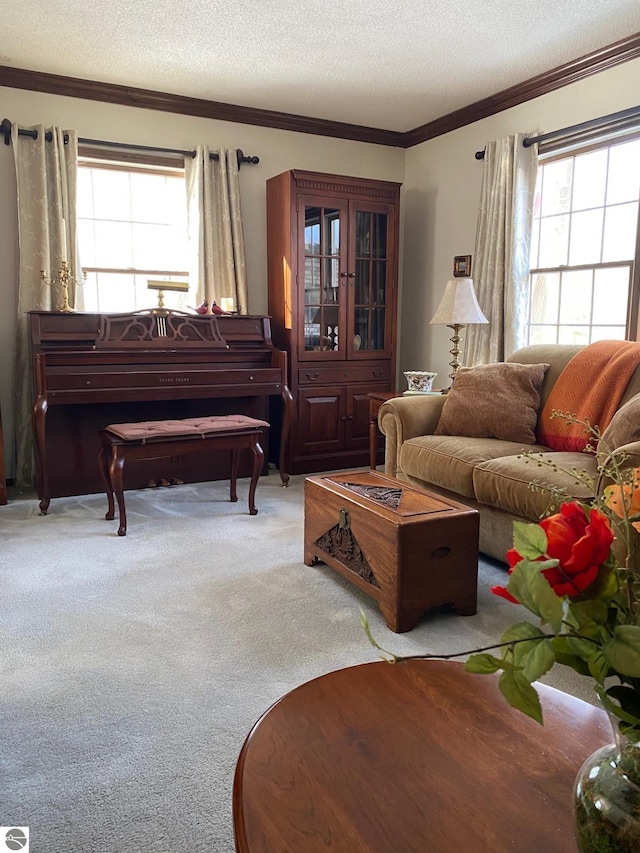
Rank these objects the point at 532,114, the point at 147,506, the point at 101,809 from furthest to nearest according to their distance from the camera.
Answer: the point at 532,114, the point at 147,506, the point at 101,809

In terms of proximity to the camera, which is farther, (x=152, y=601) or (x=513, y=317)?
(x=513, y=317)

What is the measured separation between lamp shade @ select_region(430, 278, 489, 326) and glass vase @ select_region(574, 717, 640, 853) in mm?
3314

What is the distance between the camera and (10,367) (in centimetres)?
408

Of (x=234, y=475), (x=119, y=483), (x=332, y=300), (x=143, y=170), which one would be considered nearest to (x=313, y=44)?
(x=143, y=170)

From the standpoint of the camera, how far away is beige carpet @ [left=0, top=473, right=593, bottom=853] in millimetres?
1426

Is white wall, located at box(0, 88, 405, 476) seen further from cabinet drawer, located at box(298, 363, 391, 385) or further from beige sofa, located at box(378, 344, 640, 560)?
beige sofa, located at box(378, 344, 640, 560)

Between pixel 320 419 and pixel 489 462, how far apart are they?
6.54 feet

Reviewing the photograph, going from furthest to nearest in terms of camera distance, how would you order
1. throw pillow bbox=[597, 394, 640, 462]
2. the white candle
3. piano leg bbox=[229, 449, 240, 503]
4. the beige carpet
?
the white candle → piano leg bbox=[229, 449, 240, 503] → throw pillow bbox=[597, 394, 640, 462] → the beige carpet

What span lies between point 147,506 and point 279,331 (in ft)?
5.21

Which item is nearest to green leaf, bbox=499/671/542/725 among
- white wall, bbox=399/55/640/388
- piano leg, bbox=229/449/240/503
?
piano leg, bbox=229/449/240/503

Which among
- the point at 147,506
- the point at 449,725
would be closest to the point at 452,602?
the point at 449,725

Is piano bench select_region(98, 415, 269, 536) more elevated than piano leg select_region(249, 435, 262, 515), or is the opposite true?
piano bench select_region(98, 415, 269, 536)

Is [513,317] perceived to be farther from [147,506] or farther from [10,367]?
[10,367]

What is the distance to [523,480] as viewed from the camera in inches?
101
